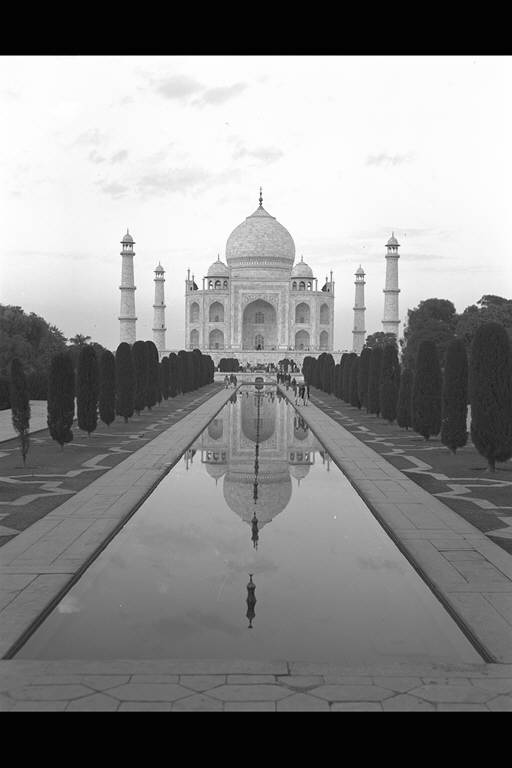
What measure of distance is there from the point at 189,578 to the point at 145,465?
5.05 m

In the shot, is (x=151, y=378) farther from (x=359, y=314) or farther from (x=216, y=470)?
(x=359, y=314)

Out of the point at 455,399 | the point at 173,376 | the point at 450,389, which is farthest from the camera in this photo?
the point at 173,376

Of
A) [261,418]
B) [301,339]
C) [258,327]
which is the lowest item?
[261,418]

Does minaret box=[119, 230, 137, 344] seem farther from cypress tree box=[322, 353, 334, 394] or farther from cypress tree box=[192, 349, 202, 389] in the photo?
cypress tree box=[322, 353, 334, 394]

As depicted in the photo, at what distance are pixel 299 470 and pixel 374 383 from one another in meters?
9.08

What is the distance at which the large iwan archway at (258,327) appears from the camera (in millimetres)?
54000

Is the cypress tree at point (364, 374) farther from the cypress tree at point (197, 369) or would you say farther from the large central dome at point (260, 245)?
the large central dome at point (260, 245)

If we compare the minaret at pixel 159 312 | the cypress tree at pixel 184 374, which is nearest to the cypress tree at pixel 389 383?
the cypress tree at pixel 184 374

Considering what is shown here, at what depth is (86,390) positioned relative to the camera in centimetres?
1334

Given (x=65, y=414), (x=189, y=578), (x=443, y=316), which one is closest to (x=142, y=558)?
(x=189, y=578)

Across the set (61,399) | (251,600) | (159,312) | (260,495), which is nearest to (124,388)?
(61,399)

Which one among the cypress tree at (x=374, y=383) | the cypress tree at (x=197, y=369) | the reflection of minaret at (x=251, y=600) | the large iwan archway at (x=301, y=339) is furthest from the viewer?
the large iwan archway at (x=301, y=339)

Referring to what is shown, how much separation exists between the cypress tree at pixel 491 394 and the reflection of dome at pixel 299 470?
215 centimetres
